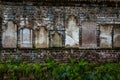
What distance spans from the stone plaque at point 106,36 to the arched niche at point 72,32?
2.99 feet

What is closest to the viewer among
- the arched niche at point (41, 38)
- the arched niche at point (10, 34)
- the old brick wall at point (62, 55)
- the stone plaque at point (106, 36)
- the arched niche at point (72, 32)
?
the old brick wall at point (62, 55)

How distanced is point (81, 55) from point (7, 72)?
3427 millimetres

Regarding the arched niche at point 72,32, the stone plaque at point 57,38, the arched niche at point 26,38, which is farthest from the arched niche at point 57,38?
the arched niche at point 26,38

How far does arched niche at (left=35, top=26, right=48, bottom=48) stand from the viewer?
13.3m

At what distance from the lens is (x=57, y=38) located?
13.4 meters

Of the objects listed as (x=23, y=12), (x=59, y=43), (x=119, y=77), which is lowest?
(x=119, y=77)

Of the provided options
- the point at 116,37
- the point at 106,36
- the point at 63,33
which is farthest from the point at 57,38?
the point at 116,37

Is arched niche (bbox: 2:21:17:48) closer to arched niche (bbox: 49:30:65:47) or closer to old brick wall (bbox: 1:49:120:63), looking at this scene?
old brick wall (bbox: 1:49:120:63)

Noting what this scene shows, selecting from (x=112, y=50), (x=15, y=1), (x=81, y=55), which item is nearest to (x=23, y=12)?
(x=15, y=1)

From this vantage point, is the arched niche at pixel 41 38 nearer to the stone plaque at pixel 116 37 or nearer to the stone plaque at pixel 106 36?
the stone plaque at pixel 106 36

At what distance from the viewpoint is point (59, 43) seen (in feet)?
44.0

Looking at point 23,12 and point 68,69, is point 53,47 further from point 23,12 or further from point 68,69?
point 68,69

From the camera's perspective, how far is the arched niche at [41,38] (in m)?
13.3

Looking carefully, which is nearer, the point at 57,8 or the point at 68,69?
the point at 68,69
